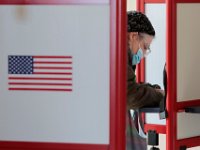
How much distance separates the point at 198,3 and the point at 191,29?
152mm

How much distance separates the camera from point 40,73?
138 cm

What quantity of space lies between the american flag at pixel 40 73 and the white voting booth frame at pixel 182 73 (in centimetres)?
95

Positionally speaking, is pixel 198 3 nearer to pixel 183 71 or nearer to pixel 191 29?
pixel 191 29

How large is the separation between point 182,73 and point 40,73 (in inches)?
42.2

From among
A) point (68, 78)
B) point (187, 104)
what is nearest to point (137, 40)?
point (187, 104)

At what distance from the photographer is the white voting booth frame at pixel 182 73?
7.23 feet

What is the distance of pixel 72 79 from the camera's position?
1.37 metres

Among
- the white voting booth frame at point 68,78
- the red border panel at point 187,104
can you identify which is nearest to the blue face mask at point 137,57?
the red border panel at point 187,104

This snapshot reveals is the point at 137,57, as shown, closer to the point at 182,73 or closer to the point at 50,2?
the point at 182,73

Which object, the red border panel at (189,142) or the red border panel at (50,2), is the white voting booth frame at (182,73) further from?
the red border panel at (50,2)

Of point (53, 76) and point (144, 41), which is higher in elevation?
point (144, 41)

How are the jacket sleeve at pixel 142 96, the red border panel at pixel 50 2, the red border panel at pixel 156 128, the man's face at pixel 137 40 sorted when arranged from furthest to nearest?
the red border panel at pixel 156 128, the man's face at pixel 137 40, the jacket sleeve at pixel 142 96, the red border panel at pixel 50 2

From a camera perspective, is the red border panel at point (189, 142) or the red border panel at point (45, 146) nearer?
the red border panel at point (45, 146)

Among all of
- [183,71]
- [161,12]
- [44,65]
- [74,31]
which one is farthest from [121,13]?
[161,12]
